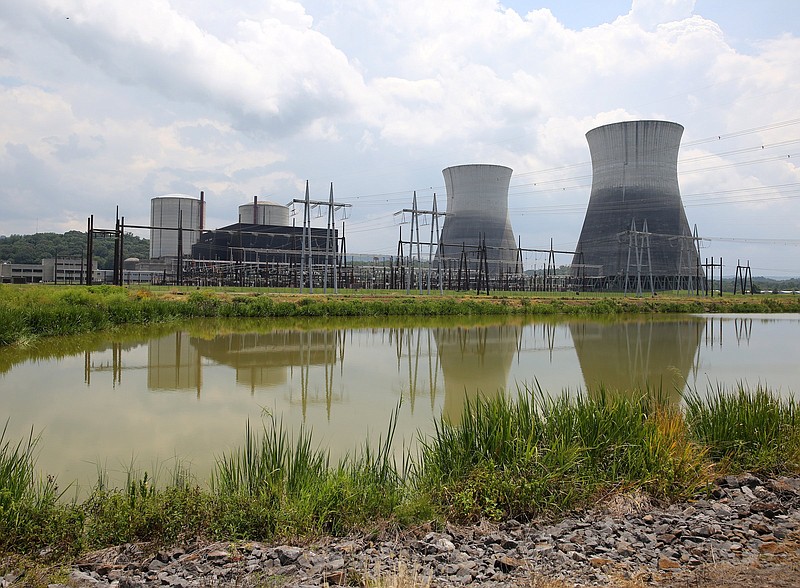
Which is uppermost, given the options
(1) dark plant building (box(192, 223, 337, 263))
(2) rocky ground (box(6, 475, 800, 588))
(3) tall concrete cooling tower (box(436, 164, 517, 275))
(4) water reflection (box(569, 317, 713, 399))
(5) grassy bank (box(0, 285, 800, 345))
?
(3) tall concrete cooling tower (box(436, 164, 517, 275))

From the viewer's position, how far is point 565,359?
11586 mm

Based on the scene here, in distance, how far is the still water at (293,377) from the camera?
5234mm

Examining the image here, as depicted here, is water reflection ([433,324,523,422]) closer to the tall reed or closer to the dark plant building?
the tall reed

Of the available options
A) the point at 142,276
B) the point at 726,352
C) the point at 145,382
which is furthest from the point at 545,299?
the point at 142,276

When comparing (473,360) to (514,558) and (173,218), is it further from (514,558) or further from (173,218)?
Result: (173,218)

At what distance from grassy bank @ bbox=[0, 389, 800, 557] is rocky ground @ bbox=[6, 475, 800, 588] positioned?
16 cm

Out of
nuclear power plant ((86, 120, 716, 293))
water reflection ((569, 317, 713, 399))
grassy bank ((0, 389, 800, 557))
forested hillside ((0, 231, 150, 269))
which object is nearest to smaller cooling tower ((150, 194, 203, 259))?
nuclear power plant ((86, 120, 716, 293))

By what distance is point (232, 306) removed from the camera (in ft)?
68.8

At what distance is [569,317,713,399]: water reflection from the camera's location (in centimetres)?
841

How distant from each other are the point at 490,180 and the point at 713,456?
36020 millimetres

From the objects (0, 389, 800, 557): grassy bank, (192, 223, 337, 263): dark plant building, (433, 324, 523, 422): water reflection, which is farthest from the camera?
(192, 223, 337, 263): dark plant building

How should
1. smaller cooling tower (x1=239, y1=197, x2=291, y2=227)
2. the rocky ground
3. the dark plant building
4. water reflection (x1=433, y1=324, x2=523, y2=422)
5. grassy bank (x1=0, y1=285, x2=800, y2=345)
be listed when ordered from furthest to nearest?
smaller cooling tower (x1=239, y1=197, x2=291, y2=227), the dark plant building, grassy bank (x1=0, y1=285, x2=800, y2=345), water reflection (x1=433, y1=324, x2=523, y2=422), the rocky ground

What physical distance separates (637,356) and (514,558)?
9.98m

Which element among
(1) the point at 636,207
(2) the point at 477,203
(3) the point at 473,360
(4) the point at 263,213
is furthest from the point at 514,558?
(4) the point at 263,213
